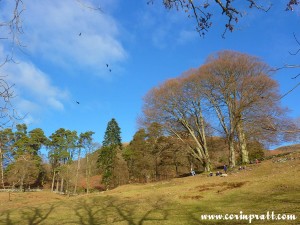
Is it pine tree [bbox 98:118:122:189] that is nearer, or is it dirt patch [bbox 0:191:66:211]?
dirt patch [bbox 0:191:66:211]

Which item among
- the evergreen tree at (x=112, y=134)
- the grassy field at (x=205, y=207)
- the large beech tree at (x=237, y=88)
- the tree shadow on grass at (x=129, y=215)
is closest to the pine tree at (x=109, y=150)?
the evergreen tree at (x=112, y=134)

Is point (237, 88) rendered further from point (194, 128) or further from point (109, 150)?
point (109, 150)

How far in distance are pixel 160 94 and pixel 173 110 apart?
2.88 meters

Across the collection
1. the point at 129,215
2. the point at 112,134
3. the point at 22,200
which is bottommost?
the point at 129,215

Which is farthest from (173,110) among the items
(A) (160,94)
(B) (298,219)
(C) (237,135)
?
(B) (298,219)

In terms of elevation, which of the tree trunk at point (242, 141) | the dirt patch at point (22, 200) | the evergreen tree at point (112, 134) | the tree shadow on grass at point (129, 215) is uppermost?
the evergreen tree at point (112, 134)

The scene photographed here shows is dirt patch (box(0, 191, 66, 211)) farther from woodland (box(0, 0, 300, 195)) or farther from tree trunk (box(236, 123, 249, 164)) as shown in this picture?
tree trunk (box(236, 123, 249, 164))

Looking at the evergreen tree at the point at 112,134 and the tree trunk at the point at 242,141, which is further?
the evergreen tree at the point at 112,134

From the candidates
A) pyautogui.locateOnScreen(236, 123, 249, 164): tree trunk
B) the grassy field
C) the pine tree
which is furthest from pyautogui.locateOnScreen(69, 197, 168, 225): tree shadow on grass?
the pine tree

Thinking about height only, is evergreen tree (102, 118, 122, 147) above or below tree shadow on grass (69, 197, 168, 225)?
above

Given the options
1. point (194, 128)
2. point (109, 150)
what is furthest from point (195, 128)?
point (109, 150)

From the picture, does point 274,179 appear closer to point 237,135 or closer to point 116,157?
point 237,135

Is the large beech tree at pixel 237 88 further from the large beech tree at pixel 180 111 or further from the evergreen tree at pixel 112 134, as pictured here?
the evergreen tree at pixel 112 134

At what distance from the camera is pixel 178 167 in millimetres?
55688
